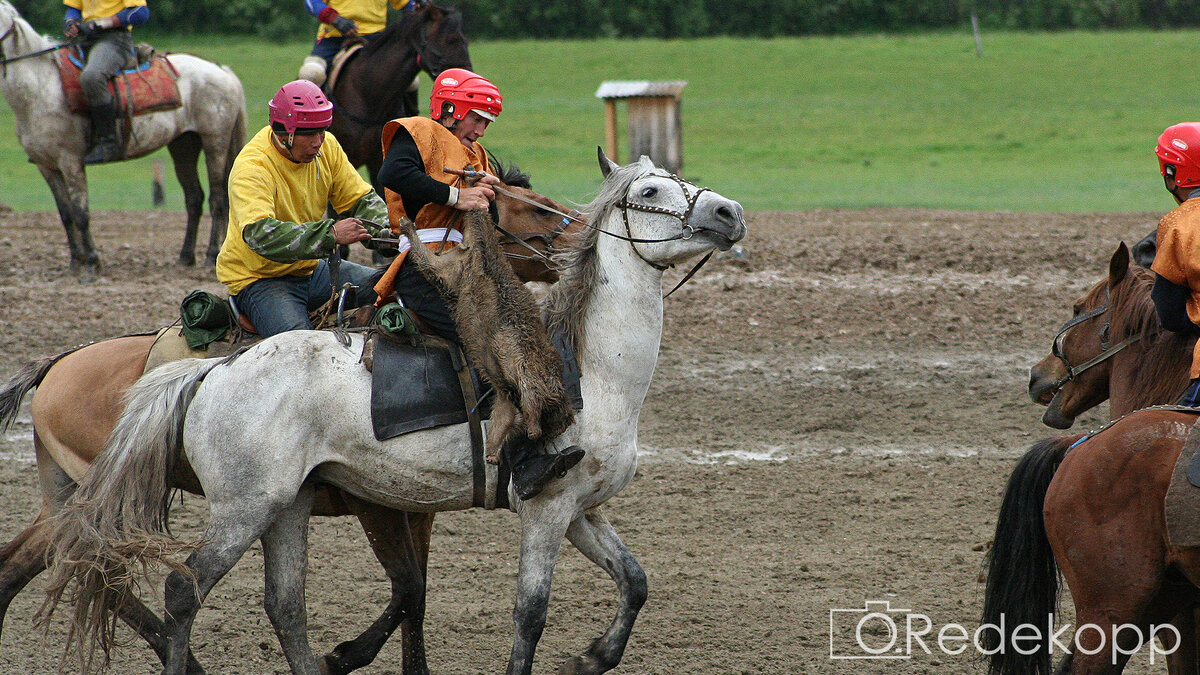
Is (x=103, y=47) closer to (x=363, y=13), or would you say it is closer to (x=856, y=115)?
(x=363, y=13)

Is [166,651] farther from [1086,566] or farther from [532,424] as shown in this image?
[1086,566]

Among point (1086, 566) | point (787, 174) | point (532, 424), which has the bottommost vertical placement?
point (787, 174)

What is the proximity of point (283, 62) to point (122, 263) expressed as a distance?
2285 cm

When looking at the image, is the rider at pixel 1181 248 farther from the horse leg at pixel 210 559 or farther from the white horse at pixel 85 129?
the white horse at pixel 85 129

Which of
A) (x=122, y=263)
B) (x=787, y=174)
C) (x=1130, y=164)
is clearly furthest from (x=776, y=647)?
(x=1130, y=164)

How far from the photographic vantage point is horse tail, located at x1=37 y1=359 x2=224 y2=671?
4.34 metres

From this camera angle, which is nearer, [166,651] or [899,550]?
[166,651]

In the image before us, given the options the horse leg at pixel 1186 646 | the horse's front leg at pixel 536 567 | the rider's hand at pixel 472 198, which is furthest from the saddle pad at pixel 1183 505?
the rider's hand at pixel 472 198

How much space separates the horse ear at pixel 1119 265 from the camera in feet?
15.0

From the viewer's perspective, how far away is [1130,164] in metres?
20.0

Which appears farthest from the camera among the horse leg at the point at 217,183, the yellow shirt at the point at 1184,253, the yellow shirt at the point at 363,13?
the horse leg at the point at 217,183

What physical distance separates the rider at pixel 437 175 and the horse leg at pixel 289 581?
882 millimetres

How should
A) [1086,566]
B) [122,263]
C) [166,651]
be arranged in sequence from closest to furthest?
[1086,566] → [166,651] → [122,263]

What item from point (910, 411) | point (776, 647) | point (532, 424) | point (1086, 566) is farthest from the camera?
point (910, 411)
